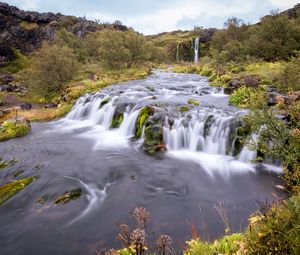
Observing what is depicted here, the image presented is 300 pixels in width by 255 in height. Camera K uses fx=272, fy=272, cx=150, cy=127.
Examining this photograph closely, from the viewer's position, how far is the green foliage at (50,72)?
2770 cm

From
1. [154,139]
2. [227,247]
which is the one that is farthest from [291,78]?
[227,247]

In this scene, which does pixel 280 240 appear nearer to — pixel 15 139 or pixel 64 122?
pixel 15 139

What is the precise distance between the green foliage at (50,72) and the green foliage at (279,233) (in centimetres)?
2808

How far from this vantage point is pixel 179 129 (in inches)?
513

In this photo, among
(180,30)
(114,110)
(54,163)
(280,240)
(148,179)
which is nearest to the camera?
(280,240)

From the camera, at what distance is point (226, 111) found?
14461 mm

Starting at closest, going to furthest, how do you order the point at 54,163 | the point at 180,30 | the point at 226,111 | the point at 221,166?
the point at 221,166 < the point at 54,163 < the point at 226,111 < the point at 180,30

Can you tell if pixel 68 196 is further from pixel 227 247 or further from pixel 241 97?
pixel 241 97

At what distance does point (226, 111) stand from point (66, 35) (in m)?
51.1

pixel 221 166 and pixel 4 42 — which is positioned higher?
pixel 4 42

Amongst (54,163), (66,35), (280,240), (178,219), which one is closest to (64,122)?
(54,163)

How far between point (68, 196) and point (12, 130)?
943 centimetres

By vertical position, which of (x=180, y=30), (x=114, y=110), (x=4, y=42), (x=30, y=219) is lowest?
(x=30, y=219)

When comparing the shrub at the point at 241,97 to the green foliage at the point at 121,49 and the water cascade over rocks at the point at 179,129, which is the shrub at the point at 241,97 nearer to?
the water cascade over rocks at the point at 179,129
